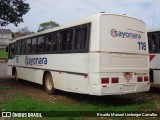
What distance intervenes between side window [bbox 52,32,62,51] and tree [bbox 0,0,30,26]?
14.5 feet

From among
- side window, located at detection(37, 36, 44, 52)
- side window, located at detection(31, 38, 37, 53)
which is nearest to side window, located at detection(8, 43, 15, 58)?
side window, located at detection(31, 38, 37, 53)

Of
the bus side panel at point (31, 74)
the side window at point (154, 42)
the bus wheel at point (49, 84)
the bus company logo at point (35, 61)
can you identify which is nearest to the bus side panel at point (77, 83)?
the bus wheel at point (49, 84)

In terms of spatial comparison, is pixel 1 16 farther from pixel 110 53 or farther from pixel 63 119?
pixel 63 119

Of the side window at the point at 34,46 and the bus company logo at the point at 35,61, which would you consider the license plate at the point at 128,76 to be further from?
the side window at the point at 34,46

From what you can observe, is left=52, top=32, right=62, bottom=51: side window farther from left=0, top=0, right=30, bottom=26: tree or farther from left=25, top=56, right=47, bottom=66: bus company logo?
left=0, top=0, right=30, bottom=26: tree

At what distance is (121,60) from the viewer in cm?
1069

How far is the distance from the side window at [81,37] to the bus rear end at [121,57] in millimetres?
669

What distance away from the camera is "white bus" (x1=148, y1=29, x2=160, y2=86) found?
13.7 metres

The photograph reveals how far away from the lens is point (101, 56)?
10.1 meters

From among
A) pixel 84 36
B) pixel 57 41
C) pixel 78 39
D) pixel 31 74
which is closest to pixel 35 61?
pixel 31 74

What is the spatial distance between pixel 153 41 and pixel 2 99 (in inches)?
285

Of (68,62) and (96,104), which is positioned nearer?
(96,104)

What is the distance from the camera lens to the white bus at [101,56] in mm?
10234

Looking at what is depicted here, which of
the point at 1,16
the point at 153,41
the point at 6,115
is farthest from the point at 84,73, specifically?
the point at 1,16
